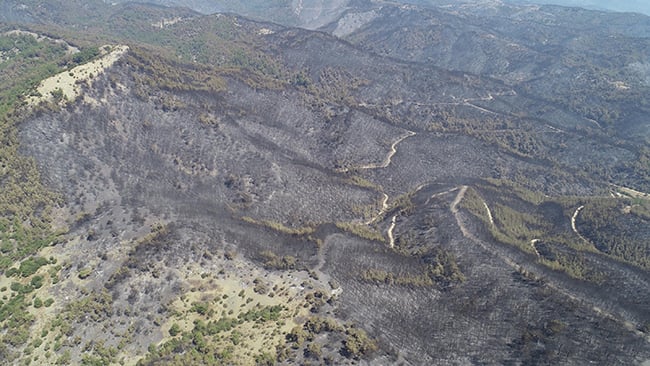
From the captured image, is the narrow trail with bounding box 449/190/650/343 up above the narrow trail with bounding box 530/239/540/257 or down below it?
above

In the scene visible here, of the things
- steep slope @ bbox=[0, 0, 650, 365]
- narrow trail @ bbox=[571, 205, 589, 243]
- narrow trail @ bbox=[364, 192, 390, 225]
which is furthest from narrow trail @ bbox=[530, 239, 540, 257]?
narrow trail @ bbox=[364, 192, 390, 225]

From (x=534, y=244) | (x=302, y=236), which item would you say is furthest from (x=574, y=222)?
(x=302, y=236)

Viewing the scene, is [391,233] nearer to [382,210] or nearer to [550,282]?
[382,210]

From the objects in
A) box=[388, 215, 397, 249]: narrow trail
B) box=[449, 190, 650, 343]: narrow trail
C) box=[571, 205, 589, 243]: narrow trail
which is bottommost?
box=[388, 215, 397, 249]: narrow trail

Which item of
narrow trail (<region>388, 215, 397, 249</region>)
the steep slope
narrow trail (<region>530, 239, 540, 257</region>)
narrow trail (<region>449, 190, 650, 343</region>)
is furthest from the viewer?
narrow trail (<region>388, 215, 397, 249</region>)

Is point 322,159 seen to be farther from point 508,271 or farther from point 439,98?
point 439,98

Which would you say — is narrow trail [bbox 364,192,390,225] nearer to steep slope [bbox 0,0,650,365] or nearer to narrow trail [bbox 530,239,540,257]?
steep slope [bbox 0,0,650,365]

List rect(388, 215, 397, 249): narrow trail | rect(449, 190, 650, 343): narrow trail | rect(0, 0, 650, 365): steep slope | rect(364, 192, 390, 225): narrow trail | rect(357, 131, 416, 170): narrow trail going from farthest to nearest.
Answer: rect(357, 131, 416, 170): narrow trail, rect(364, 192, 390, 225): narrow trail, rect(388, 215, 397, 249): narrow trail, rect(0, 0, 650, 365): steep slope, rect(449, 190, 650, 343): narrow trail

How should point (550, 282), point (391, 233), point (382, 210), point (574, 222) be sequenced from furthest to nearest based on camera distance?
point (382, 210), point (574, 222), point (391, 233), point (550, 282)

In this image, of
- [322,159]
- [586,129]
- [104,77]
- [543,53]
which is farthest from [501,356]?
[543,53]

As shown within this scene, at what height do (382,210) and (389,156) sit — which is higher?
(389,156)

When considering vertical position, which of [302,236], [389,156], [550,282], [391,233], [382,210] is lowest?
[382,210]
